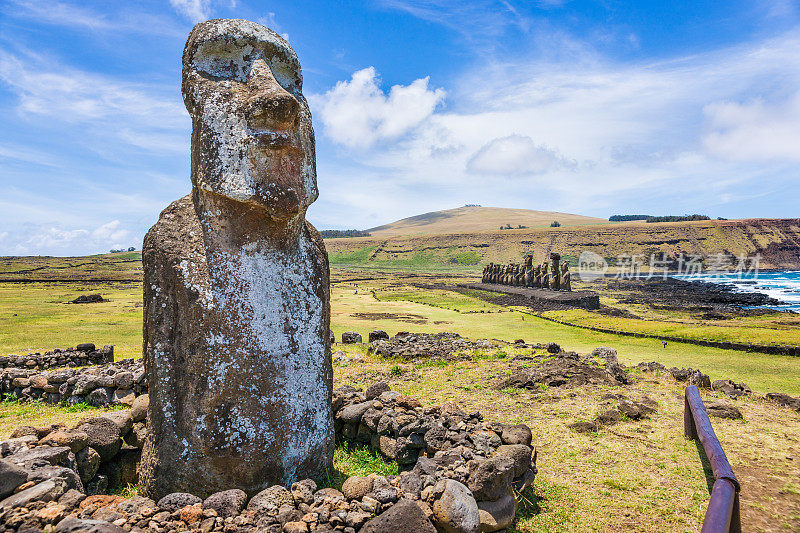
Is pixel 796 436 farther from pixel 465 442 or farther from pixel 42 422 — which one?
pixel 42 422

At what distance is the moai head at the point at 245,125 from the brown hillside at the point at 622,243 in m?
113

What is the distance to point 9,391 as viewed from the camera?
9.27m

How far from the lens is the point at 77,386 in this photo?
8.62 m

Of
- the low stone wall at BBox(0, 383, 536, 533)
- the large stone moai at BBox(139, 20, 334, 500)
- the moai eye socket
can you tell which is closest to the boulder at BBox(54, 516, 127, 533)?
the low stone wall at BBox(0, 383, 536, 533)

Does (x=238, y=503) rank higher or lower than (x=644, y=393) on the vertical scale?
higher

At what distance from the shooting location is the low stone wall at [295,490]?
3.37m

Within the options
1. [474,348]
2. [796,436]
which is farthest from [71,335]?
[796,436]

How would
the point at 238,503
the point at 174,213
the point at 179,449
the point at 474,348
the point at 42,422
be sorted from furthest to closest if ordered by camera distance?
the point at 474,348
the point at 42,422
the point at 174,213
the point at 179,449
the point at 238,503

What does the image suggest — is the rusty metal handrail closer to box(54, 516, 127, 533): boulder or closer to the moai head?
box(54, 516, 127, 533): boulder

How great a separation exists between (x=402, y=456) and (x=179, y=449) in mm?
2476

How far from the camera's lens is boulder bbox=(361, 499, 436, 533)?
3.42 m

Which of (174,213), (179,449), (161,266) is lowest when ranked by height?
(179,449)

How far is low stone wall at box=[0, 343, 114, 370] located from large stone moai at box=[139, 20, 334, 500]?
9346 millimetres

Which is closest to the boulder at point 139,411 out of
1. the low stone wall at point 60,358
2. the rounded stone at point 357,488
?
the rounded stone at point 357,488
